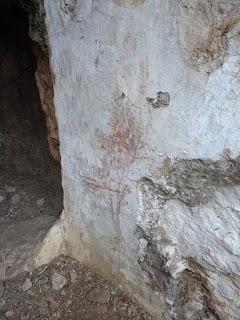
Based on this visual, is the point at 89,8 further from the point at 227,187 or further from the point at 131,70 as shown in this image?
the point at 227,187

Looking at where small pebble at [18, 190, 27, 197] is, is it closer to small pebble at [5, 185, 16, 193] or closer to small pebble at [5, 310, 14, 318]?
small pebble at [5, 185, 16, 193]

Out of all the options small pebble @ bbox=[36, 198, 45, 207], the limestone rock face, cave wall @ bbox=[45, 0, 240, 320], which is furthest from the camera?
small pebble @ bbox=[36, 198, 45, 207]

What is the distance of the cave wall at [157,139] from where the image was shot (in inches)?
42.1

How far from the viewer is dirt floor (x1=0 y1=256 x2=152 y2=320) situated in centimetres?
170

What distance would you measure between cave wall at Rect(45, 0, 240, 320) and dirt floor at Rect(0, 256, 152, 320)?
105 millimetres

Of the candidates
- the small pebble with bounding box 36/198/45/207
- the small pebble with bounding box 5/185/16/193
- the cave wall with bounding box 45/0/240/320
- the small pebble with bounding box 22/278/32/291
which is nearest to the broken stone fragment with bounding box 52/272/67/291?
the small pebble with bounding box 22/278/32/291

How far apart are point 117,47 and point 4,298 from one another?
46.7 inches

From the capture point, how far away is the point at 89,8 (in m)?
1.24

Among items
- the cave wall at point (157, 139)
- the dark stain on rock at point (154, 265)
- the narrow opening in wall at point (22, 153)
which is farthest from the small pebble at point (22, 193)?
the dark stain on rock at point (154, 265)

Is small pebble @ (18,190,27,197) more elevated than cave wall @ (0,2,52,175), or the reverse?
cave wall @ (0,2,52,175)

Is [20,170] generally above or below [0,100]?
below

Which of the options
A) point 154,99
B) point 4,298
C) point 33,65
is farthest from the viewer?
point 33,65

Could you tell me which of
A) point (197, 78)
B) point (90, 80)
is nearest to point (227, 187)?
point (197, 78)

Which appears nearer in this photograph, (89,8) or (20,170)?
(89,8)
